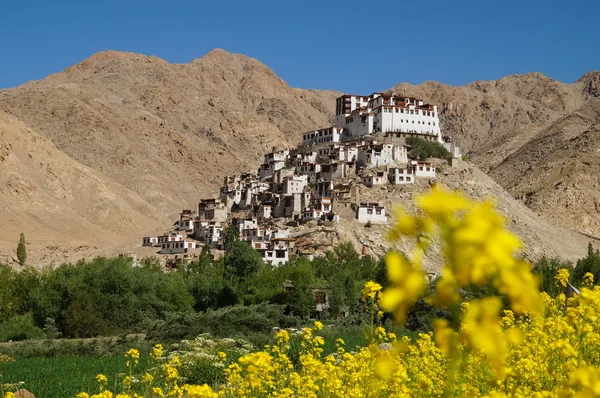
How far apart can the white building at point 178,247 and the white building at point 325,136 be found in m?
23.7

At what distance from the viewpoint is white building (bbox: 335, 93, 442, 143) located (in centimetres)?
7819

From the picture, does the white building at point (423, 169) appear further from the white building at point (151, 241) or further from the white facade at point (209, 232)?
the white building at point (151, 241)

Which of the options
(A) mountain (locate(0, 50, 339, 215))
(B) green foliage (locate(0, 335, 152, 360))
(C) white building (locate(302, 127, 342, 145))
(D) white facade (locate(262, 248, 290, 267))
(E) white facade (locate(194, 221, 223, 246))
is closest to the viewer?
(B) green foliage (locate(0, 335, 152, 360))

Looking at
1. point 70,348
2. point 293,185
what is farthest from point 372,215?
point 70,348

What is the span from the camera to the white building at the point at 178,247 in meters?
64.9

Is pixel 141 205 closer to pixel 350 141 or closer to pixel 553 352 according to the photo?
pixel 350 141

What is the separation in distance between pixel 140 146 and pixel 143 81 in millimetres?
44797

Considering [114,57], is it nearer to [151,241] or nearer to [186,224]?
[186,224]

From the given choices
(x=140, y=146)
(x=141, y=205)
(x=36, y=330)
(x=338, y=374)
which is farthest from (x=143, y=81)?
(x=338, y=374)

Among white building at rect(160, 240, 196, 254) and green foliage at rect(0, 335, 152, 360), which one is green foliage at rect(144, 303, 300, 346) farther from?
white building at rect(160, 240, 196, 254)

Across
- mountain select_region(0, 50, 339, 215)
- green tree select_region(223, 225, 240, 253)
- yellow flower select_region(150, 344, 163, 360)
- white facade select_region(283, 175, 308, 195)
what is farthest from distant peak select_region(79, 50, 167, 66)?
yellow flower select_region(150, 344, 163, 360)

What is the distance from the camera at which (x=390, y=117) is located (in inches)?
3073

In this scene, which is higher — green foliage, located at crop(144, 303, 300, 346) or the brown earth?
the brown earth

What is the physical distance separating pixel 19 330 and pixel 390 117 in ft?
158
